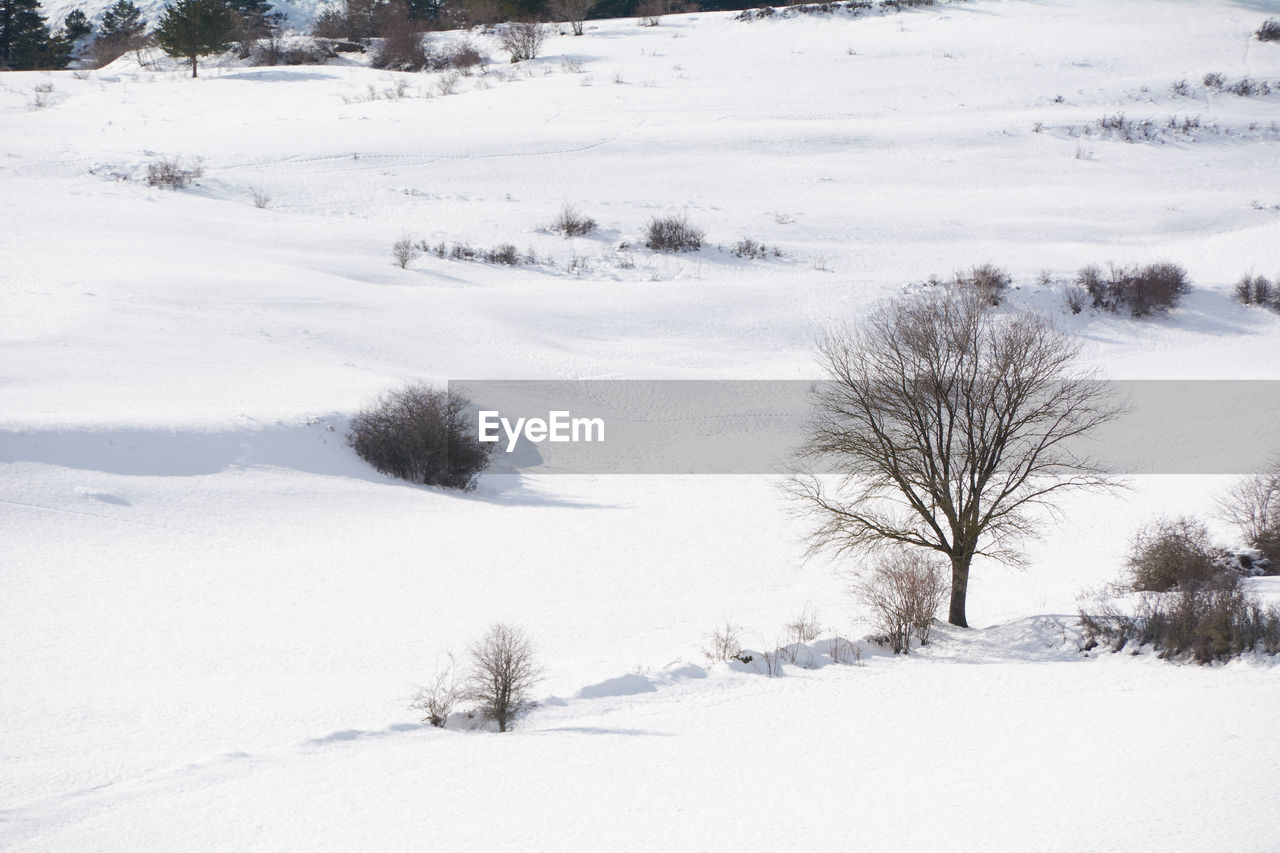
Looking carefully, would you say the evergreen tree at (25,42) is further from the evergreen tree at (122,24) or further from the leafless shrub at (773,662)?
the leafless shrub at (773,662)

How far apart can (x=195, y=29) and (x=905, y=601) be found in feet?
189

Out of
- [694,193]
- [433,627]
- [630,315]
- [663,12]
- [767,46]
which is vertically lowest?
[433,627]

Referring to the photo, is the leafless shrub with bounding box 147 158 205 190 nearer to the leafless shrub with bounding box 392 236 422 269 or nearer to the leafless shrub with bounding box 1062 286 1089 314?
the leafless shrub with bounding box 392 236 422 269

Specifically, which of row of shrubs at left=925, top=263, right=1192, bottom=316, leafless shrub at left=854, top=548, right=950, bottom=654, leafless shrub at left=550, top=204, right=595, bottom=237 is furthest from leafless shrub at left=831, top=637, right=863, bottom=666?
leafless shrub at left=550, top=204, right=595, bottom=237

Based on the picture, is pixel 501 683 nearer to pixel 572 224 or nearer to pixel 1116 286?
pixel 572 224

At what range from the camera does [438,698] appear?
9859 millimetres

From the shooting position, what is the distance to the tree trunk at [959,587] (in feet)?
42.7

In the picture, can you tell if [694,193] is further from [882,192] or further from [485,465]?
[485,465]

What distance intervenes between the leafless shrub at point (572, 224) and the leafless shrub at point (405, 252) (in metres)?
5.76

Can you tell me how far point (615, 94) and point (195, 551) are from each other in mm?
42307

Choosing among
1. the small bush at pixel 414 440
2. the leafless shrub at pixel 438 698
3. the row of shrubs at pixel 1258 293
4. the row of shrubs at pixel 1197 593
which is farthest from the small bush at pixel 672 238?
the leafless shrub at pixel 438 698

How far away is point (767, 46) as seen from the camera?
5825 cm

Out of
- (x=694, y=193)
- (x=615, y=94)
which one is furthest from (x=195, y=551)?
(x=615, y=94)

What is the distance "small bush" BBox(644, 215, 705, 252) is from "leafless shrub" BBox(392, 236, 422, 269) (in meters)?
8.54
